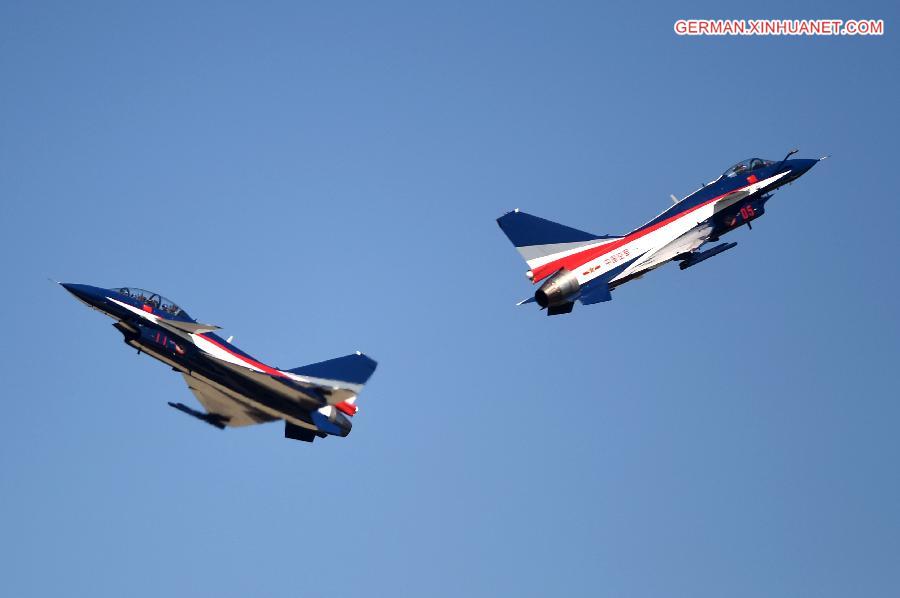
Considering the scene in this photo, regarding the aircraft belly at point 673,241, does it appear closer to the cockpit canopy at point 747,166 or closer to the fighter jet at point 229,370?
the cockpit canopy at point 747,166

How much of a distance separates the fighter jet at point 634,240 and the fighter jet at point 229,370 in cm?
698

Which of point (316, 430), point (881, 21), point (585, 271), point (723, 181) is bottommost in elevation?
point (316, 430)

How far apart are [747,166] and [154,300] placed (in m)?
22.3

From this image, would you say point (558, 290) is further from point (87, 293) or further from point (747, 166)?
point (87, 293)

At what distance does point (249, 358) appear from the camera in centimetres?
5475

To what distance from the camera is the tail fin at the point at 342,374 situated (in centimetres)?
5359

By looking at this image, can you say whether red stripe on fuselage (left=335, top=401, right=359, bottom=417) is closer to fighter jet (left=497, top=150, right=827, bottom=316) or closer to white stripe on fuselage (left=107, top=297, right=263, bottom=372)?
white stripe on fuselage (left=107, top=297, right=263, bottom=372)

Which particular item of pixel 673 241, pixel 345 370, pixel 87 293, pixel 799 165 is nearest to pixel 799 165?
pixel 799 165

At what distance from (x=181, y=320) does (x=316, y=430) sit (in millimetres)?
6152

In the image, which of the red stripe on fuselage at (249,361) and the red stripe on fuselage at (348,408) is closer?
the red stripe on fuselage at (249,361)

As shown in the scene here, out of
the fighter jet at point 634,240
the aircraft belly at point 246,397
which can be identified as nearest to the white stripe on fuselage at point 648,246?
the fighter jet at point 634,240

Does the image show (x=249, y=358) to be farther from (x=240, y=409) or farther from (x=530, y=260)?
(x=530, y=260)

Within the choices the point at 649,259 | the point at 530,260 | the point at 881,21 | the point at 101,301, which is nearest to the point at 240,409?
the point at 101,301

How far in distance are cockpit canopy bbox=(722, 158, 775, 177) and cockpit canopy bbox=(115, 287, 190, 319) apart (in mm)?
20551
